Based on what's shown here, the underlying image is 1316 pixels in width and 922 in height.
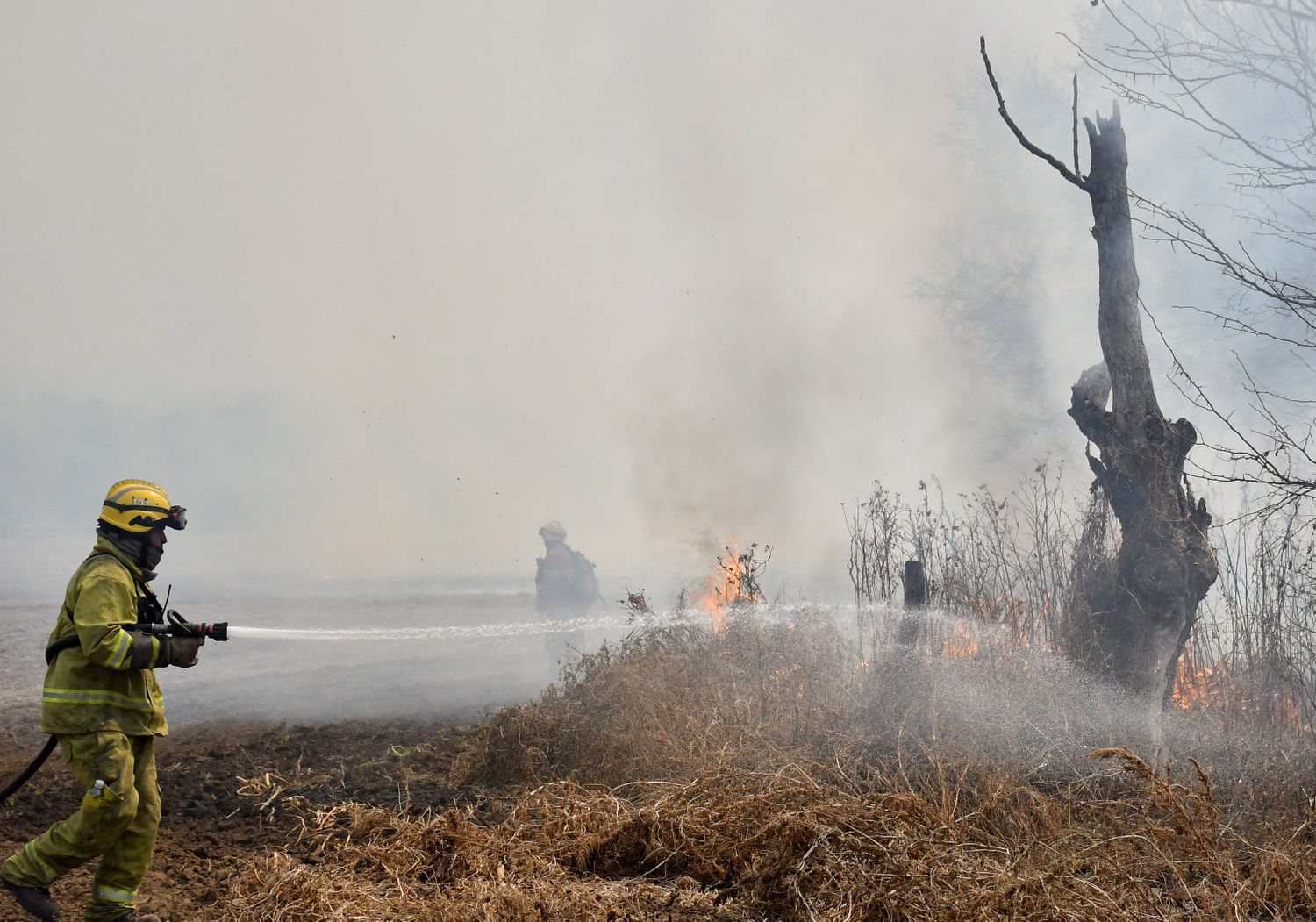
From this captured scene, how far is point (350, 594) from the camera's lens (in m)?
24.5

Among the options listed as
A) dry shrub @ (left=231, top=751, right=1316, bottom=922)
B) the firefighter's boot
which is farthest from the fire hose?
dry shrub @ (left=231, top=751, right=1316, bottom=922)

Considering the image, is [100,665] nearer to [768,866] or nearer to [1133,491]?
[768,866]

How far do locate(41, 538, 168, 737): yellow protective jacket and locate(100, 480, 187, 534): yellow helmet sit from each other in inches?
5.7

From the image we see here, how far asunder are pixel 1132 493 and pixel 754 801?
534cm

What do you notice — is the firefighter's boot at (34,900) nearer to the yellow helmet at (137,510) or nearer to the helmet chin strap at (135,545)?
the helmet chin strap at (135,545)

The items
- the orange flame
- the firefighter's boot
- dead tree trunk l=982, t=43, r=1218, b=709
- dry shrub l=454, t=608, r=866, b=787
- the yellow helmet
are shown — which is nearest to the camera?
the firefighter's boot

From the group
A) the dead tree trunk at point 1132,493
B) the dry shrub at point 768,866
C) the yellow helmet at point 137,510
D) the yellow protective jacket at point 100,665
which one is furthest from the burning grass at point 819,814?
the yellow helmet at point 137,510

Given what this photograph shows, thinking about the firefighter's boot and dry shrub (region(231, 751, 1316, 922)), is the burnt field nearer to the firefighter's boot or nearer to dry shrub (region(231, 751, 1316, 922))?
dry shrub (region(231, 751, 1316, 922))

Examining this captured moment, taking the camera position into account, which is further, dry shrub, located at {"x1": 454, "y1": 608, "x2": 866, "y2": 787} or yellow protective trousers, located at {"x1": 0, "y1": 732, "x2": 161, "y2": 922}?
dry shrub, located at {"x1": 454, "y1": 608, "x2": 866, "y2": 787}

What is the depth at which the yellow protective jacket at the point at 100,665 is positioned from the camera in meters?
4.60

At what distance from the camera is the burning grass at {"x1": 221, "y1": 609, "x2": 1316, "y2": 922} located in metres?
4.19

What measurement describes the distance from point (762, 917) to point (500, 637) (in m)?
18.0

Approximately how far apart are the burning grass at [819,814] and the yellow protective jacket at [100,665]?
3.53ft

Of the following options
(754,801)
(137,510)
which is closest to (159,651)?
(137,510)
